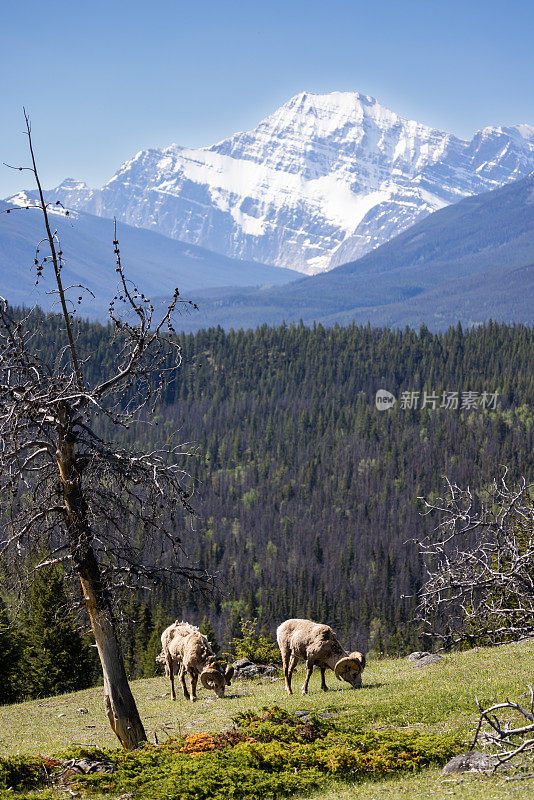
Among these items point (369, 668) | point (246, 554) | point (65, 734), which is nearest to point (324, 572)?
point (246, 554)

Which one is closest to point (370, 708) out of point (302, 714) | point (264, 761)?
point (302, 714)

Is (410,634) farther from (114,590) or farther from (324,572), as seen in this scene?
(114,590)

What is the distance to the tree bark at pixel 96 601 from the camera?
20.2 meters

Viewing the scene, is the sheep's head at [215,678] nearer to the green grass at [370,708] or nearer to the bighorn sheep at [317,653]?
the green grass at [370,708]

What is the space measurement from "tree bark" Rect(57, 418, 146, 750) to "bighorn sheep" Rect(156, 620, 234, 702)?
1018 cm

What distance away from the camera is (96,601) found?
2034cm

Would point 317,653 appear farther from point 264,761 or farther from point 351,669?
point 264,761

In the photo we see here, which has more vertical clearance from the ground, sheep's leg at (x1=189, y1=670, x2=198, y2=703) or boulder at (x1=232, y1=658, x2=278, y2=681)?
sheep's leg at (x1=189, y1=670, x2=198, y2=703)

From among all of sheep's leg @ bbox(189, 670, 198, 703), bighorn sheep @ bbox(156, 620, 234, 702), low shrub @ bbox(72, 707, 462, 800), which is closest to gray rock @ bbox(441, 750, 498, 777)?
low shrub @ bbox(72, 707, 462, 800)

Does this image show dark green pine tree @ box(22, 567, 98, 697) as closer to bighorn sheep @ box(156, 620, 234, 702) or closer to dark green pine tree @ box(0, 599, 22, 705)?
dark green pine tree @ box(0, 599, 22, 705)

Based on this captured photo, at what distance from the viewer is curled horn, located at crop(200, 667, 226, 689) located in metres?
30.3

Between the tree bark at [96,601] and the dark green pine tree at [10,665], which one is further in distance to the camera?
the dark green pine tree at [10,665]

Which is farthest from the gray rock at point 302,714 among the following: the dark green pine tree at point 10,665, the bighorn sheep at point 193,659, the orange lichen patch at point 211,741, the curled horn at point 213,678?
the dark green pine tree at point 10,665

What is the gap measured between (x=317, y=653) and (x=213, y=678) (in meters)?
4.34
